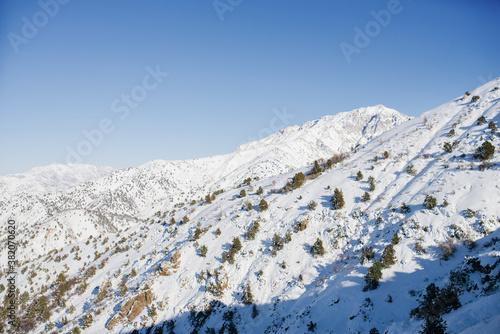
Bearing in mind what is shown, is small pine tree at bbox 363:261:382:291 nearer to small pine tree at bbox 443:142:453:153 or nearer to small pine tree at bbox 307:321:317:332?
small pine tree at bbox 307:321:317:332

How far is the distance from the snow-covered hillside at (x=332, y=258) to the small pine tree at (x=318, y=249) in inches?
4.6

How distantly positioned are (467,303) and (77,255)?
54454 mm

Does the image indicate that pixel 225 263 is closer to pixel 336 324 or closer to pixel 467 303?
pixel 336 324

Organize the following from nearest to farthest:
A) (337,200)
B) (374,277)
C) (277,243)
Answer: (374,277) < (277,243) < (337,200)

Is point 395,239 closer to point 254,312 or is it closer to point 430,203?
point 430,203

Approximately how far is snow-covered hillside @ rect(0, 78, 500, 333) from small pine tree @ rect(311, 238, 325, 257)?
0.38ft

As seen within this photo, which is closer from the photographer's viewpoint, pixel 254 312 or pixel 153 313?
pixel 254 312

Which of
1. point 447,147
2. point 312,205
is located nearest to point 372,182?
point 312,205

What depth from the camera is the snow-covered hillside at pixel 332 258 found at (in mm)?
14992

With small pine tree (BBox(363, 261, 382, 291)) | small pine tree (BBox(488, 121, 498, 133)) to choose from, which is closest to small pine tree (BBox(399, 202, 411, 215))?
small pine tree (BBox(363, 261, 382, 291))

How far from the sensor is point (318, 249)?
2252 centimetres

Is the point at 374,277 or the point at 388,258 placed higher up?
the point at 374,277

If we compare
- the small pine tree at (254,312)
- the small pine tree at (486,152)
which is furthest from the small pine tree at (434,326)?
the small pine tree at (486,152)

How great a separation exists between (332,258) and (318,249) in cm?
149
